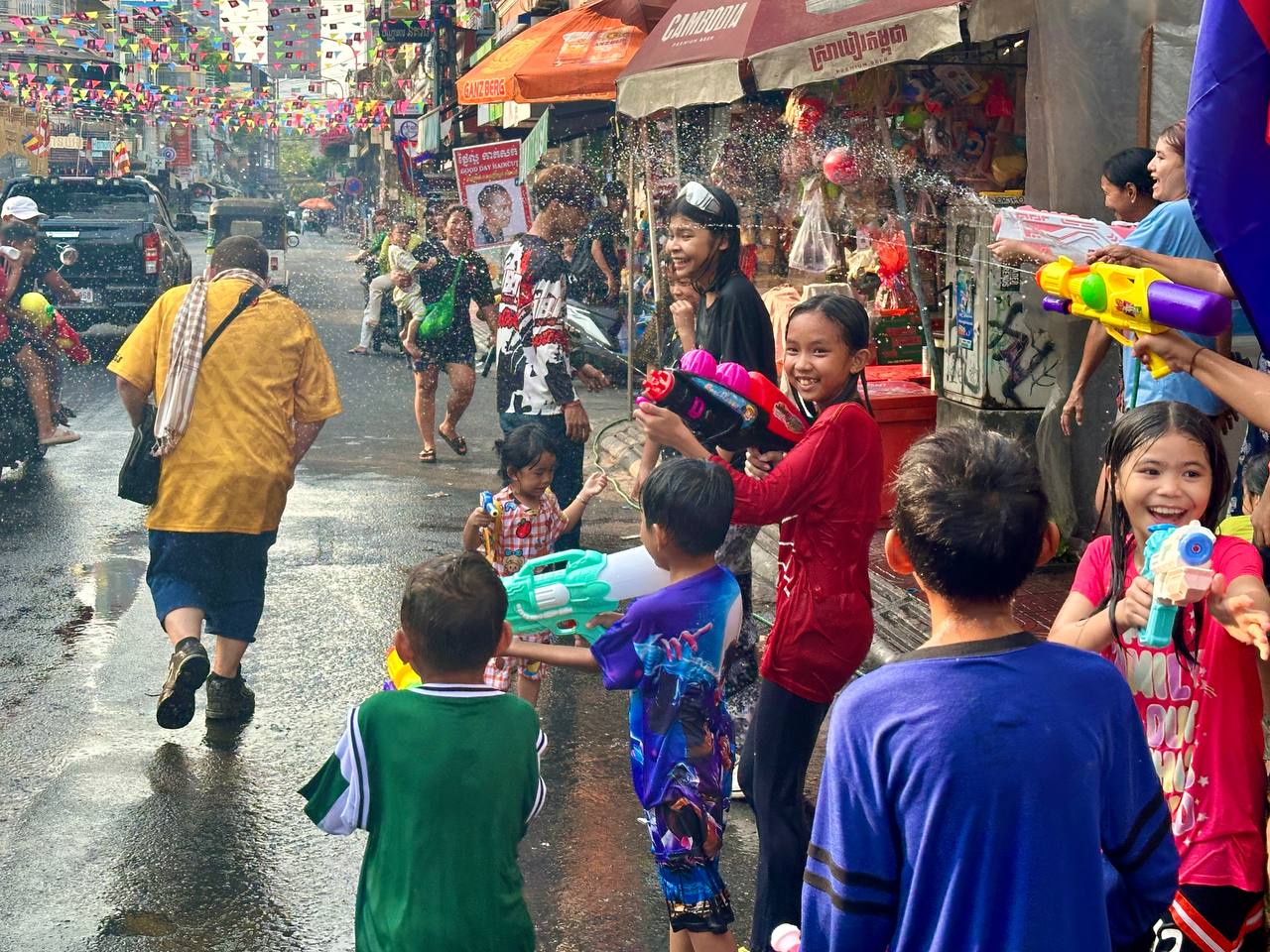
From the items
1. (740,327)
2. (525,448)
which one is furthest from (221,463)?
(740,327)

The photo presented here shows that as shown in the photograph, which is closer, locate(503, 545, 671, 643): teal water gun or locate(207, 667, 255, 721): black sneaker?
locate(503, 545, 671, 643): teal water gun

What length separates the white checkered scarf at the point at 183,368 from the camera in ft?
18.8

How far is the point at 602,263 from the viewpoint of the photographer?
16453 millimetres

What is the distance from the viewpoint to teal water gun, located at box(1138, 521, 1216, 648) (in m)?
2.43

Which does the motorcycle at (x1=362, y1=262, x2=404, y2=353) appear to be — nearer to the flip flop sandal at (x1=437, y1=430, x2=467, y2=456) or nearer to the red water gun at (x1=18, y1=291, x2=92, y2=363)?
the flip flop sandal at (x1=437, y1=430, x2=467, y2=456)

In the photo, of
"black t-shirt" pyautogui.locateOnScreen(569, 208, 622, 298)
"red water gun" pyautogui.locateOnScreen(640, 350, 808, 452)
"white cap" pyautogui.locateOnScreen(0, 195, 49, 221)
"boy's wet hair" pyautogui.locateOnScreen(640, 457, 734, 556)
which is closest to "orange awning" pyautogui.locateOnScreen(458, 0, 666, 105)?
"black t-shirt" pyautogui.locateOnScreen(569, 208, 622, 298)

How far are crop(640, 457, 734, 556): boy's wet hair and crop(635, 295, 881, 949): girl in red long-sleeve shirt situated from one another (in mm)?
134

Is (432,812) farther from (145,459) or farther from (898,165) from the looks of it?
(898,165)

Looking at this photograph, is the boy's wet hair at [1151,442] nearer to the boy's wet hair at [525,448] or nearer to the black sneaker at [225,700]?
the boy's wet hair at [525,448]

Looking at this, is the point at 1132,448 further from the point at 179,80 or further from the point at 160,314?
the point at 179,80

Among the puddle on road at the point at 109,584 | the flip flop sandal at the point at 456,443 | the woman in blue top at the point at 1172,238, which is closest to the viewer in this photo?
the woman in blue top at the point at 1172,238

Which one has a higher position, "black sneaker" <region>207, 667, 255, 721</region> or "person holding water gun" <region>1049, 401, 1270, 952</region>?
"person holding water gun" <region>1049, 401, 1270, 952</region>

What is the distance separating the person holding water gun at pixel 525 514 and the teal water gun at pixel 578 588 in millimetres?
1449

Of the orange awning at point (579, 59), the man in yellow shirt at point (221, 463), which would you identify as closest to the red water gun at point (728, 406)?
the man in yellow shirt at point (221, 463)
